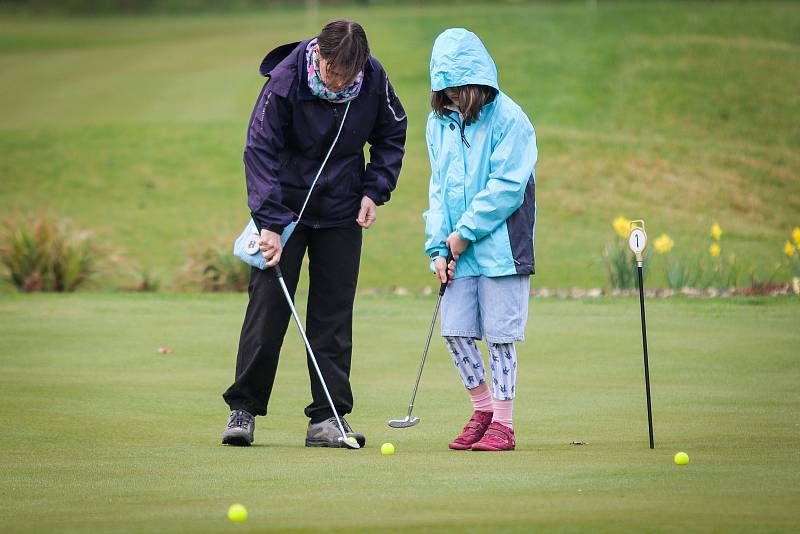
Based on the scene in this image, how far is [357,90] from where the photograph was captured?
568cm

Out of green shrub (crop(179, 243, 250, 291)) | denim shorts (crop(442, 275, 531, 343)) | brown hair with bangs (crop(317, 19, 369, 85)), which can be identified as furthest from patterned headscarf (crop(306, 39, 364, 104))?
green shrub (crop(179, 243, 250, 291))

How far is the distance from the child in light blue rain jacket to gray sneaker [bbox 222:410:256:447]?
0.87 metres

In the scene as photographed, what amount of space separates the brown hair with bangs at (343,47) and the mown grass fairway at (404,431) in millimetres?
1554

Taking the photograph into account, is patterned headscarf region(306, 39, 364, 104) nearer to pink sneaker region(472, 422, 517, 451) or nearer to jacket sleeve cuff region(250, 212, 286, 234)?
jacket sleeve cuff region(250, 212, 286, 234)

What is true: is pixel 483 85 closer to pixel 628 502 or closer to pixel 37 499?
pixel 628 502

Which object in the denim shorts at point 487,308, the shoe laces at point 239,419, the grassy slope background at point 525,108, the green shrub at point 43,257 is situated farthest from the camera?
the grassy slope background at point 525,108

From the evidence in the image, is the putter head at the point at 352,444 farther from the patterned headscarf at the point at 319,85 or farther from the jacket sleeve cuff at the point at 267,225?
the patterned headscarf at the point at 319,85

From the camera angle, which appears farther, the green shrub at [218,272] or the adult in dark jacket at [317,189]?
the green shrub at [218,272]

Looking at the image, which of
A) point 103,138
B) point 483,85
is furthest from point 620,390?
point 103,138

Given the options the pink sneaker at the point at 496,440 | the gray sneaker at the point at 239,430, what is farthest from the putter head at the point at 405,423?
the gray sneaker at the point at 239,430

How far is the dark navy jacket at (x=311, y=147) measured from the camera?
5.61 metres

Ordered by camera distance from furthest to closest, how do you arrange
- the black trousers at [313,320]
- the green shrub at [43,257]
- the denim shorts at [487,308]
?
the green shrub at [43,257] < the black trousers at [313,320] < the denim shorts at [487,308]

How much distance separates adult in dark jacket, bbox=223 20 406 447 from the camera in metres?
5.60

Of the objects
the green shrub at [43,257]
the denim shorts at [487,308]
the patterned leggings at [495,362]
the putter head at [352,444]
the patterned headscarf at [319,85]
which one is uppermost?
the patterned headscarf at [319,85]
